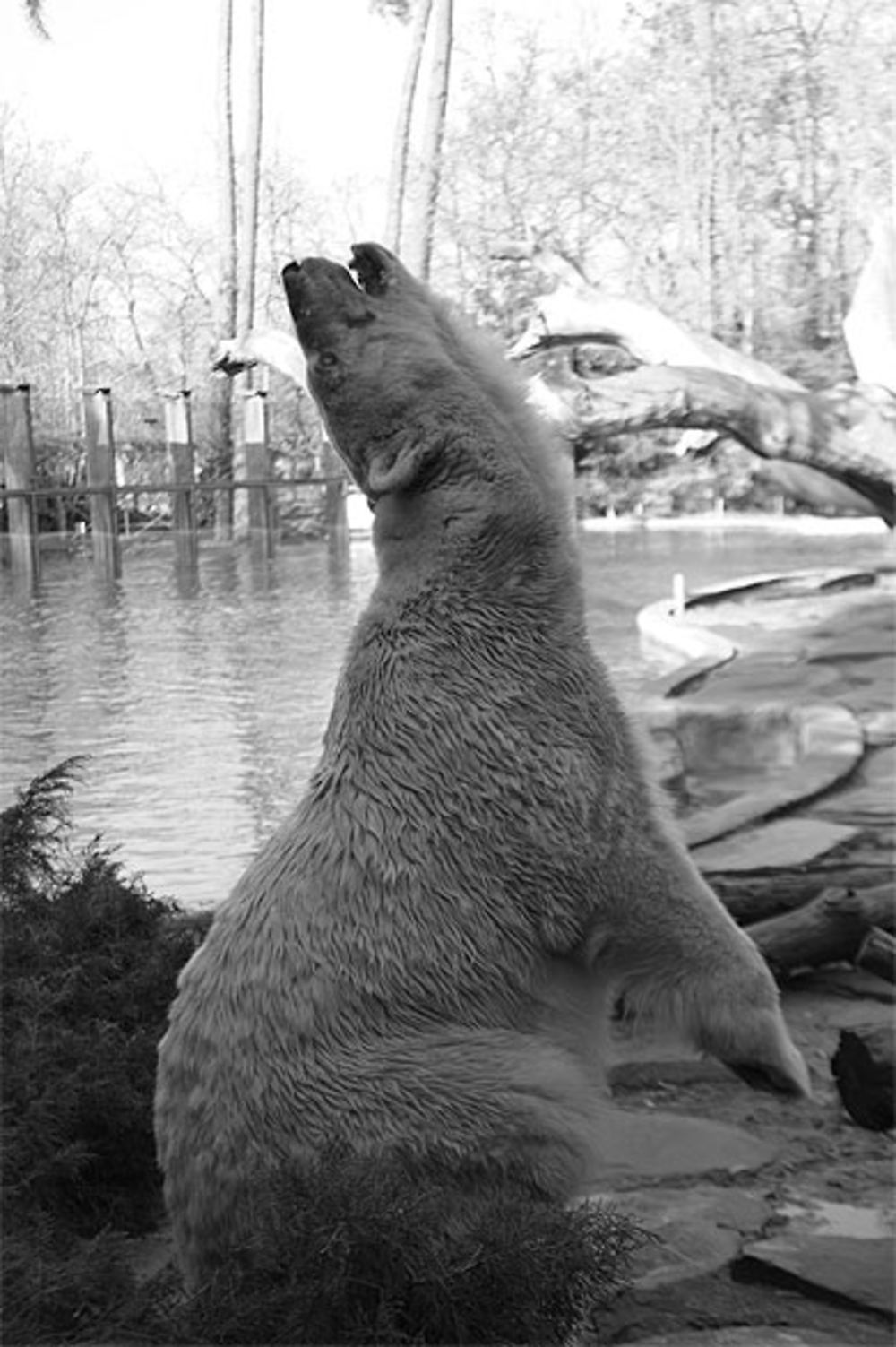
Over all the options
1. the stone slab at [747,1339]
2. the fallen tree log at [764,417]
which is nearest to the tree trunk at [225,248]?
the fallen tree log at [764,417]

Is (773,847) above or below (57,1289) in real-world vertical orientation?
below

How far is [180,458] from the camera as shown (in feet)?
12.5

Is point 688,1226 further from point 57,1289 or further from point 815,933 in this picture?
point 815,933

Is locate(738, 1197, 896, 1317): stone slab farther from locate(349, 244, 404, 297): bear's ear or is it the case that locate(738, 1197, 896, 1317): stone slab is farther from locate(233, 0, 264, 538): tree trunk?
locate(233, 0, 264, 538): tree trunk

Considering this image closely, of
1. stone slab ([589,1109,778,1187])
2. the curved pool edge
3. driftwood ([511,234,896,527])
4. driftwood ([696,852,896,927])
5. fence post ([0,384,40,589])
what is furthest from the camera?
the curved pool edge

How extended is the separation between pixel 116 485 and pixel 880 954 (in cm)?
199

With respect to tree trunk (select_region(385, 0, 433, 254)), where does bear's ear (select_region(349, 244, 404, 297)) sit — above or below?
below

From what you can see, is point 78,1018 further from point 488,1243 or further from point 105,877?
point 488,1243

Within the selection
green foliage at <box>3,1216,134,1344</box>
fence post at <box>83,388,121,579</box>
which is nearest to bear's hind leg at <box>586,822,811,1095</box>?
green foliage at <box>3,1216,134,1344</box>

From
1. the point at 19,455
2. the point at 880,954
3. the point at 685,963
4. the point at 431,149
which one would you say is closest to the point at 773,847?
the point at 880,954

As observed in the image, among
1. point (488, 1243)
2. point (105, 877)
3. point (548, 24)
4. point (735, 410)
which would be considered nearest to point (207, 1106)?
point (488, 1243)

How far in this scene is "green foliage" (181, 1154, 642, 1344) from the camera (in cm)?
116

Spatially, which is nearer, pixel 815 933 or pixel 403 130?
pixel 815 933

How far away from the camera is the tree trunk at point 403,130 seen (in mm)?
4309
